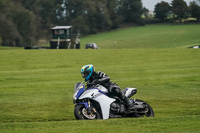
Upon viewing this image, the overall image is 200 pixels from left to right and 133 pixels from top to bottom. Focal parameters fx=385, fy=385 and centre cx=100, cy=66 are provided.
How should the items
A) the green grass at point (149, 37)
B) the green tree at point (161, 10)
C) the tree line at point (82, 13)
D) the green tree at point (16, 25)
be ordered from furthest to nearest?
the tree line at point (82, 13), the green tree at point (161, 10), the green grass at point (149, 37), the green tree at point (16, 25)

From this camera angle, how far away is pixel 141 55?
127 feet

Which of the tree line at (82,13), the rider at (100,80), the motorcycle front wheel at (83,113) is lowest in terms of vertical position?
the motorcycle front wheel at (83,113)

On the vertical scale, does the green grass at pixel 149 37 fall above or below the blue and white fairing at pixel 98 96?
below

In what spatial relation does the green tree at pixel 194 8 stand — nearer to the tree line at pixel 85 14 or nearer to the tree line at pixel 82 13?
the tree line at pixel 85 14

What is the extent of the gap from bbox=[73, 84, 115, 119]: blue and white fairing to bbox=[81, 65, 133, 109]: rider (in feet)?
0.59

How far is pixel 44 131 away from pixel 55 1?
412 feet

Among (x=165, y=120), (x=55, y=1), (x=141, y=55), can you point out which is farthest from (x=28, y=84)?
(x=55, y=1)

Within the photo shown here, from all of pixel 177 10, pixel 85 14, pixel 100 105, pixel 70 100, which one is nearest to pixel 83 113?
pixel 100 105

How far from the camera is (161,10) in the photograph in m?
114

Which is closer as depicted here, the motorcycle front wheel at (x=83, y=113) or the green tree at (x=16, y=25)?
the motorcycle front wheel at (x=83, y=113)

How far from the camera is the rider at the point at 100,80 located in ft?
35.6

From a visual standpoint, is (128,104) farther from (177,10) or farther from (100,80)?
(177,10)

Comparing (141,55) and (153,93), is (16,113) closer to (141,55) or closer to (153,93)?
(153,93)

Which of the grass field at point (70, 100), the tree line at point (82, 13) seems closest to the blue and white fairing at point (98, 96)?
the grass field at point (70, 100)
